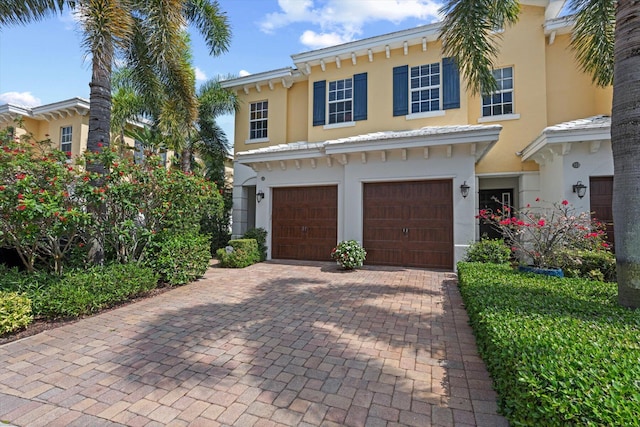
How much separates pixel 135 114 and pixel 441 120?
13.6 meters

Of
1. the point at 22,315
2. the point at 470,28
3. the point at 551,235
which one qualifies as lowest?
the point at 22,315

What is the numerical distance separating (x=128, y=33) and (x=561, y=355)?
965cm

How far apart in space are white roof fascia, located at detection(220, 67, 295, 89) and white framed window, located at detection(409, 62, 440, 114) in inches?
213

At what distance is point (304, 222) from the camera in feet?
37.4

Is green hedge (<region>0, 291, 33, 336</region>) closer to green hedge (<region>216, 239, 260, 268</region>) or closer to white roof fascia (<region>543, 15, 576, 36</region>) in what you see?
green hedge (<region>216, 239, 260, 268</region>)

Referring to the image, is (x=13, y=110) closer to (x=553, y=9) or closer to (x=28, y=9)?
(x=28, y=9)

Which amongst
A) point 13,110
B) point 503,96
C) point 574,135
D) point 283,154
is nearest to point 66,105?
point 13,110

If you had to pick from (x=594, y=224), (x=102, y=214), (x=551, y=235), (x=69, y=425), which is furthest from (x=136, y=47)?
(x=594, y=224)

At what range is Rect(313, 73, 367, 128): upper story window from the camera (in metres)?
12.1

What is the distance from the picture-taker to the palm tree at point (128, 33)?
6.61 m

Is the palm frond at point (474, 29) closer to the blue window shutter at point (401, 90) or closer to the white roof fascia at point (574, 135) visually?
the white roof fascia at point (574, 135)

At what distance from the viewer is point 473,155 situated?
9.16 metres

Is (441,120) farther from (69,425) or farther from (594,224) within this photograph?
(69,425)

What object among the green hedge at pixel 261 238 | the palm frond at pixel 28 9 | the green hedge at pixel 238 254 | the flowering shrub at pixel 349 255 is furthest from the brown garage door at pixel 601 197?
the palm frond at pixel 28 9
